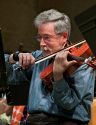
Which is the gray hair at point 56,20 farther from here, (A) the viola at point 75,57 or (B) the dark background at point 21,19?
(B) the dark background at point 21,19

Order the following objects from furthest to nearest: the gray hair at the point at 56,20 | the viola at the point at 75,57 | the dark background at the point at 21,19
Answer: the dark background at the point at 21,19 < the gray hair at the point at 56,20 < the viola at the point at 75,57

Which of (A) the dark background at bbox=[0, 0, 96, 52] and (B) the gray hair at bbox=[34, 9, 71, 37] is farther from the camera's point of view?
(A) the dark background at bbox=[0, 0, 96, 52]

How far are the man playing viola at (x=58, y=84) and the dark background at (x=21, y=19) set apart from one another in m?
3.22

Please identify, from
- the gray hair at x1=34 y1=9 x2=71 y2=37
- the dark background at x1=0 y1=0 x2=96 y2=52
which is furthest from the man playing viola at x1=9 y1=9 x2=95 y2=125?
the dark background at x1=0 y1=0 x2=96 y2=52

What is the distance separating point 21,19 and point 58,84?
3.83 meters

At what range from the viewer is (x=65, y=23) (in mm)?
2432

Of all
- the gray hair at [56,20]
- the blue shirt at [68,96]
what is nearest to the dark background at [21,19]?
the gray hair at [56,20]

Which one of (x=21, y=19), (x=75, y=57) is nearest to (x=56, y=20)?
(x=75, y=57)

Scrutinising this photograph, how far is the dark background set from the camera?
570 centimetres

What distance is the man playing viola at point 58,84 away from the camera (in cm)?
212

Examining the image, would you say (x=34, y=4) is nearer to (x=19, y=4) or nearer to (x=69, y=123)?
(x=19, y=4)

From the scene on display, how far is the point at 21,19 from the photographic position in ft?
19.1

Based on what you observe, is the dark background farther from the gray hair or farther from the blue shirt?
the blue shirt

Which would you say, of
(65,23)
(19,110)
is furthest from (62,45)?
(19,110)
